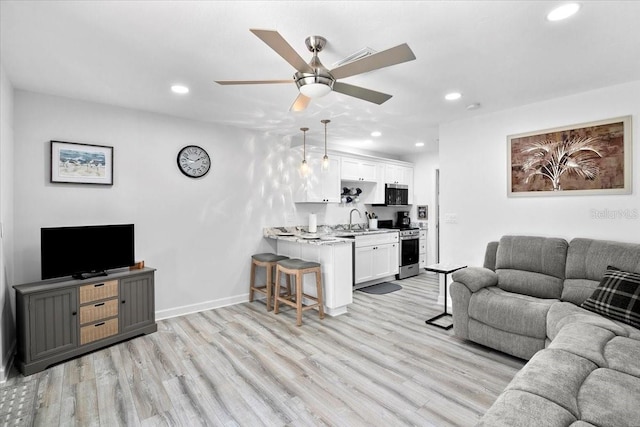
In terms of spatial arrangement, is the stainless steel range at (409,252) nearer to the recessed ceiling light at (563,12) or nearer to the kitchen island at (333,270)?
the kitchen island at (333,270)

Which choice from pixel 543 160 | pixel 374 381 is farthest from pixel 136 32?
pixel 543 160

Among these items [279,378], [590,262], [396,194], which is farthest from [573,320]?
[396,194]

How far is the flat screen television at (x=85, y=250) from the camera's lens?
2.80 metres

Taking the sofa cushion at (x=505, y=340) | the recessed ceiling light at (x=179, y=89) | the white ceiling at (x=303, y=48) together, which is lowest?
the sofa cushion at (x=505, y=340)

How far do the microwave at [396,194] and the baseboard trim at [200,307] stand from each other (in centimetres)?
328

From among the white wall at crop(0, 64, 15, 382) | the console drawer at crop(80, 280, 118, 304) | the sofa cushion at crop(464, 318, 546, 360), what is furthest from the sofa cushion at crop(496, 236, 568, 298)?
the white wall at crop(0, 64, 15, 382)

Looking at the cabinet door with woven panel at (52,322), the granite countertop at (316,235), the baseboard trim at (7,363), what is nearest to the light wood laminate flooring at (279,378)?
the baseboard trim at (7,363)

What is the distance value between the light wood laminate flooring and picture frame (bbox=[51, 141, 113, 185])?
1734 millimetres

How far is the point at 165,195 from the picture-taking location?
3846 mm

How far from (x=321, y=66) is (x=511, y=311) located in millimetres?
2499

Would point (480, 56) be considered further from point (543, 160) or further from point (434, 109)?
point (543, 160)

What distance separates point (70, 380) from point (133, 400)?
2.33 ft

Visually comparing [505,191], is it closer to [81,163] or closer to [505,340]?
[505,340]

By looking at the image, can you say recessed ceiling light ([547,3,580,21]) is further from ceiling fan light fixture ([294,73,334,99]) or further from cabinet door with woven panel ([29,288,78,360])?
cabinet door with woven panel ([29,288,78,360])
